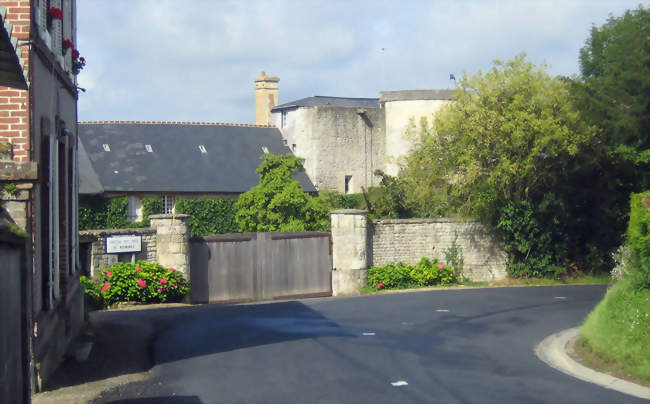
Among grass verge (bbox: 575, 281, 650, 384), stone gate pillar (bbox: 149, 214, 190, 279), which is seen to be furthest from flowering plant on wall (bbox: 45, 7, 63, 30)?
grass verge (bbox: 575, 281, 650, 384)

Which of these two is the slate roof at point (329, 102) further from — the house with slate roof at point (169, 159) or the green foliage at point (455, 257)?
the green foliage at point (455, 257)

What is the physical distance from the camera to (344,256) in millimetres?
→ 21016

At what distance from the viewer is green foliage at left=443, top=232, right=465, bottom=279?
22.8 m

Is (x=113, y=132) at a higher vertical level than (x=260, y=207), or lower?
higher

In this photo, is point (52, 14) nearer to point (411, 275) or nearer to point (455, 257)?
point (411, 275)

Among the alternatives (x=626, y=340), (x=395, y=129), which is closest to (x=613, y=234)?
(x=626, y=340)

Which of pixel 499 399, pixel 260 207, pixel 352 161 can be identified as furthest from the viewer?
pixel 352 161

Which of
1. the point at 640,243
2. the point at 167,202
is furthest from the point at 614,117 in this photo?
the point at 167,202

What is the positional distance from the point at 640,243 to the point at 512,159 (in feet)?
37.6

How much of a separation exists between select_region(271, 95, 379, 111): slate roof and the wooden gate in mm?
24833

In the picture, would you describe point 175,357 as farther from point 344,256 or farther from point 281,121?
point 281,121

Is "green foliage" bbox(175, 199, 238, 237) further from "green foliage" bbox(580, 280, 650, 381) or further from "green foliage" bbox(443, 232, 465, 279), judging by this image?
"green foliage" bbox(580, 280, 650, 381)

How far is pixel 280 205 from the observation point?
25062mm

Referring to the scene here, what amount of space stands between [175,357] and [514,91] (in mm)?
14765
